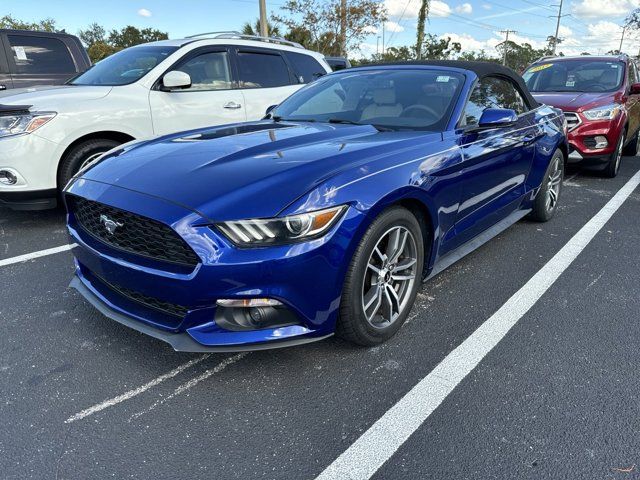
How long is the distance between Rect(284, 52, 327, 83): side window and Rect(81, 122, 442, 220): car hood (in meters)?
3.89

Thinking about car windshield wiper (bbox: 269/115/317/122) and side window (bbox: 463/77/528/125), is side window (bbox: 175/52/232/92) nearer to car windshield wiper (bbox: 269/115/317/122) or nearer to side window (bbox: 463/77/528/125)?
car windshield wiper (bbox: 269/115/317/122)

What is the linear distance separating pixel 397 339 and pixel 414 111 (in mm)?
1603

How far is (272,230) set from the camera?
2133mm

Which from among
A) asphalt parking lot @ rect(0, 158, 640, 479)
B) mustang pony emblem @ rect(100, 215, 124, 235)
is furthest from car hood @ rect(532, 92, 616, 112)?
mustang pony emblem @ rect(100, 215, 124, 235)

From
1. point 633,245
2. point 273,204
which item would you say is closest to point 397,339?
point 273,204

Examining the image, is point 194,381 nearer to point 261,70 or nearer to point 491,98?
point 491,98

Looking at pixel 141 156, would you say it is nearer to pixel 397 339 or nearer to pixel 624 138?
pixel 397 339

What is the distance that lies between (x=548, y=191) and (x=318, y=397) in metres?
3.65

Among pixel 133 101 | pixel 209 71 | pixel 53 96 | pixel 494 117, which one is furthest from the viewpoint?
pixel 209 71

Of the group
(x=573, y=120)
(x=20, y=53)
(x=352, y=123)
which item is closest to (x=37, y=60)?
(x=20, y=53)

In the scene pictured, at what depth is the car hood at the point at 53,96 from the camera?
4.48 metres

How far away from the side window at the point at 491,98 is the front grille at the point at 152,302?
2.25m

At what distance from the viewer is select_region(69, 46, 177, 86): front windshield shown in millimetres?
5266

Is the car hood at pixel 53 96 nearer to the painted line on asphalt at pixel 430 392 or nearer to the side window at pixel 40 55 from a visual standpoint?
the side window at pixel 40 55
